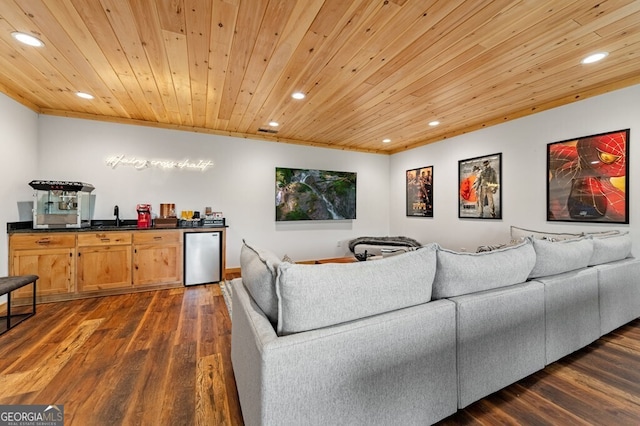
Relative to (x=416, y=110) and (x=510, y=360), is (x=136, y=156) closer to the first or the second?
(x=416, y=110)

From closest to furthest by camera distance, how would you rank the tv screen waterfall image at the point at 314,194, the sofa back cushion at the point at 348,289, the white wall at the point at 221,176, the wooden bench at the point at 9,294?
the sofa back cushion at the point at 348,289
the wooden bench at the point at 9,294
the white wall at the point at 221,176
the tv screen waterfall image at the point at 314,194

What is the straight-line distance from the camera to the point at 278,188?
5.12 metres

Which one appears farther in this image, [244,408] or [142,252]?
→ [142,252]

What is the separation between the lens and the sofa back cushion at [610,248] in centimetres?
237

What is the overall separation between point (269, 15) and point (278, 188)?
342 cm

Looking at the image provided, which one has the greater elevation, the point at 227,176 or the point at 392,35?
the point at 392,35

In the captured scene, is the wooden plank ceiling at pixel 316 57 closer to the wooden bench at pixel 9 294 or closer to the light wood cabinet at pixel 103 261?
the light wood cabinet at pixel 103 261

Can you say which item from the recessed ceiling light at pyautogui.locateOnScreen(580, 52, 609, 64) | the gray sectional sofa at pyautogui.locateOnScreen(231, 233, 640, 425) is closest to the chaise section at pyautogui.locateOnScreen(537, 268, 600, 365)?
the gray sectional sofa at pyautogui.locateOnScreen(231, 233, 640, 425)

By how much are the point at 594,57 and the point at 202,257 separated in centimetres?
494

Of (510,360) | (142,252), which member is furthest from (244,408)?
(142,252)

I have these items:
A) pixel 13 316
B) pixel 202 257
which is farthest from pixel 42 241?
pixel 202 257

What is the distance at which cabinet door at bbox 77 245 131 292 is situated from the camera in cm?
349

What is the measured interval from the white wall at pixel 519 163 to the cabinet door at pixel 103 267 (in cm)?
491

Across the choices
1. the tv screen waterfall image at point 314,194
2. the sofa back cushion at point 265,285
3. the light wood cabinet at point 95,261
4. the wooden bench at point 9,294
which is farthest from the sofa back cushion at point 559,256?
the wooden bench at point 9,294
